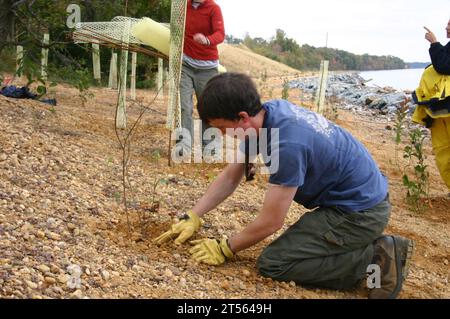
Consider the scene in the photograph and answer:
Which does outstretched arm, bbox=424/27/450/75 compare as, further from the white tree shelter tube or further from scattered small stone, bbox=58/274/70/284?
scattered small stone, bbox=58/274/70/284

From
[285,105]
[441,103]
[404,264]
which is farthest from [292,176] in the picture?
[441,103]

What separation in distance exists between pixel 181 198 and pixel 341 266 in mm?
1247

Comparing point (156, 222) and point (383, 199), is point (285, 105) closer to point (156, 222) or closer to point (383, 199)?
point (383, 199)

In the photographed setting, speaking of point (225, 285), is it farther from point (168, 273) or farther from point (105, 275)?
point (105, 275)

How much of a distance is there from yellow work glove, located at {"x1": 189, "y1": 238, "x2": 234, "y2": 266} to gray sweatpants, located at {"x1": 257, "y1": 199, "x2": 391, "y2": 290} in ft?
0.53

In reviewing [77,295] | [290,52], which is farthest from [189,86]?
[290,52]

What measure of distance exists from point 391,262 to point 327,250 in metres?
0.28

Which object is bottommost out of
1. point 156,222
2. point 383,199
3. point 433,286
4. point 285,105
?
point 433,286

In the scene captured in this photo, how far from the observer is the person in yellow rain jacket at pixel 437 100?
3.86 m

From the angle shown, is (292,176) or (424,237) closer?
(292,176)

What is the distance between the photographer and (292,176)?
2076mm

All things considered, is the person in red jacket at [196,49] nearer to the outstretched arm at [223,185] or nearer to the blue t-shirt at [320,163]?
the outstretched arm at [223,185]

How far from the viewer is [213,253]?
2.41 m

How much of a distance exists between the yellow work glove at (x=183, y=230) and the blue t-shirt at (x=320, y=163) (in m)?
0.53
